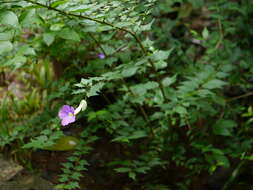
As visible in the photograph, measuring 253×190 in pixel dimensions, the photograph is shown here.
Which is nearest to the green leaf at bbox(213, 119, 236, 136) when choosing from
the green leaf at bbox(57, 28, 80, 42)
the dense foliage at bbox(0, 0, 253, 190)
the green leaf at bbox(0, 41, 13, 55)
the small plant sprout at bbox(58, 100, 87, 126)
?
the dense foliage at bbox(0, 0, 253, 190)

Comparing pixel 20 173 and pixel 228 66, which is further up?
pixel 228 66

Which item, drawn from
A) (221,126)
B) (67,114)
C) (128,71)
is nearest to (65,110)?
(67,114)

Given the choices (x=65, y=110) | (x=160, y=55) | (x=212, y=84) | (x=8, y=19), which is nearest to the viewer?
(x=8, y=19)

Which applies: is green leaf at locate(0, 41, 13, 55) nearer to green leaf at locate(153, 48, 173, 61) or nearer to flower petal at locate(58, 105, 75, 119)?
flower petal at locate(58, 105, 75, 119)

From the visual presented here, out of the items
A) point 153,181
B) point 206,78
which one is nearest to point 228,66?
point 206,78

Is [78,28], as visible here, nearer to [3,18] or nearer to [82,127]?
[3,18]

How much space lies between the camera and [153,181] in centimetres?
166

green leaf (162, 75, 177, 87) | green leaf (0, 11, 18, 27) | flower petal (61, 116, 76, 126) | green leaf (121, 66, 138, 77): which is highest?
green leaf (0, 11, 18, 27)

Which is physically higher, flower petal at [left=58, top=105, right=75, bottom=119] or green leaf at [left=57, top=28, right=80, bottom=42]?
green leaf at [left=57, top=28, right=80, bottom=42]

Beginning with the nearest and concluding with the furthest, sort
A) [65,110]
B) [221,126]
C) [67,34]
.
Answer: [67,34] → [65,110] → [221,126]

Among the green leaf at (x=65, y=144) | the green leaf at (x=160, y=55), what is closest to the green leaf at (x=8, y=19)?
the green leaf at (x=160, y=55)

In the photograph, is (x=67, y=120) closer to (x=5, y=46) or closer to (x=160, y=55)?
(x=5, y=46)

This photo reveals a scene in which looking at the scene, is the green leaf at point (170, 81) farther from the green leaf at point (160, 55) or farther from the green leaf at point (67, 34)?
the green leaf at point (67, 34)

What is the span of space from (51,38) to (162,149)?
0.91m
